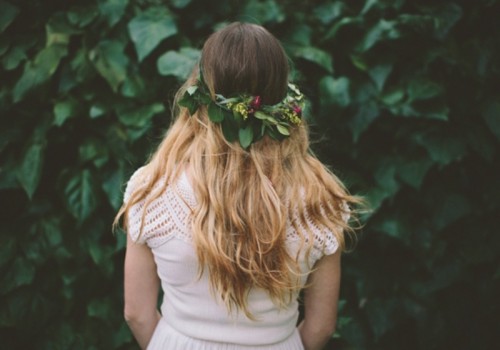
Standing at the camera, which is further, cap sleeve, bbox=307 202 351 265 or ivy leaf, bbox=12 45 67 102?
ivy leaf, bbox=12 45 67 102

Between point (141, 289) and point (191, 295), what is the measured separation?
0.78ft

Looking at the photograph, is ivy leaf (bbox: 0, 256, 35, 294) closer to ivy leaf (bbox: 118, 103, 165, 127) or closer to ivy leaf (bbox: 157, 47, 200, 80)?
ivy leaf (bbox: 118, 103, 165, 127)

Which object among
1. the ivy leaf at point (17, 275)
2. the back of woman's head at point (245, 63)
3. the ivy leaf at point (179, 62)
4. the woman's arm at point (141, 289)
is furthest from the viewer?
the ivy leaf at point (17, 275)

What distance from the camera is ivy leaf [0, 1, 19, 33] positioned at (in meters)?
2.65

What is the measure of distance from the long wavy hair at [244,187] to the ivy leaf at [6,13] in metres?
1.36

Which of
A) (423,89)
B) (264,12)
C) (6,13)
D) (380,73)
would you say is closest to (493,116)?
(423,89)

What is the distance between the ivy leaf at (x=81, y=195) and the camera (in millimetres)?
2635

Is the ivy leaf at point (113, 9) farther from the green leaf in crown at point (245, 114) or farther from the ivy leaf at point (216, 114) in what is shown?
the ivy leaf at point (216, 114)

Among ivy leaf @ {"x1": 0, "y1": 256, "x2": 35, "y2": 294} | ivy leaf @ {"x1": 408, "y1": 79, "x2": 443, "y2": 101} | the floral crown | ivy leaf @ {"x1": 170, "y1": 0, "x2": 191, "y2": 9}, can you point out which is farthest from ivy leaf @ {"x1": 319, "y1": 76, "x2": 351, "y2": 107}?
ivy leaf @ {"x1": 0, "y1": 256, "x2": 35, "y2": 294}

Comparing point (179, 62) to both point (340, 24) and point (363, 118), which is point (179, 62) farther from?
point (363, 118)

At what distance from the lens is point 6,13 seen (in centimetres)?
267

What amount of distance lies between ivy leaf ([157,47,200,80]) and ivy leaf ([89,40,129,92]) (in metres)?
0.19

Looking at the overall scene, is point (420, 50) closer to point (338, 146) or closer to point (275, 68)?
point (338, 146)

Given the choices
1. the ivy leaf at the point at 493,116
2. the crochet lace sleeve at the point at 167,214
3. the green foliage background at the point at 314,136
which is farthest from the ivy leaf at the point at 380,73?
the crochet lace sleeve at the point at 167,214
